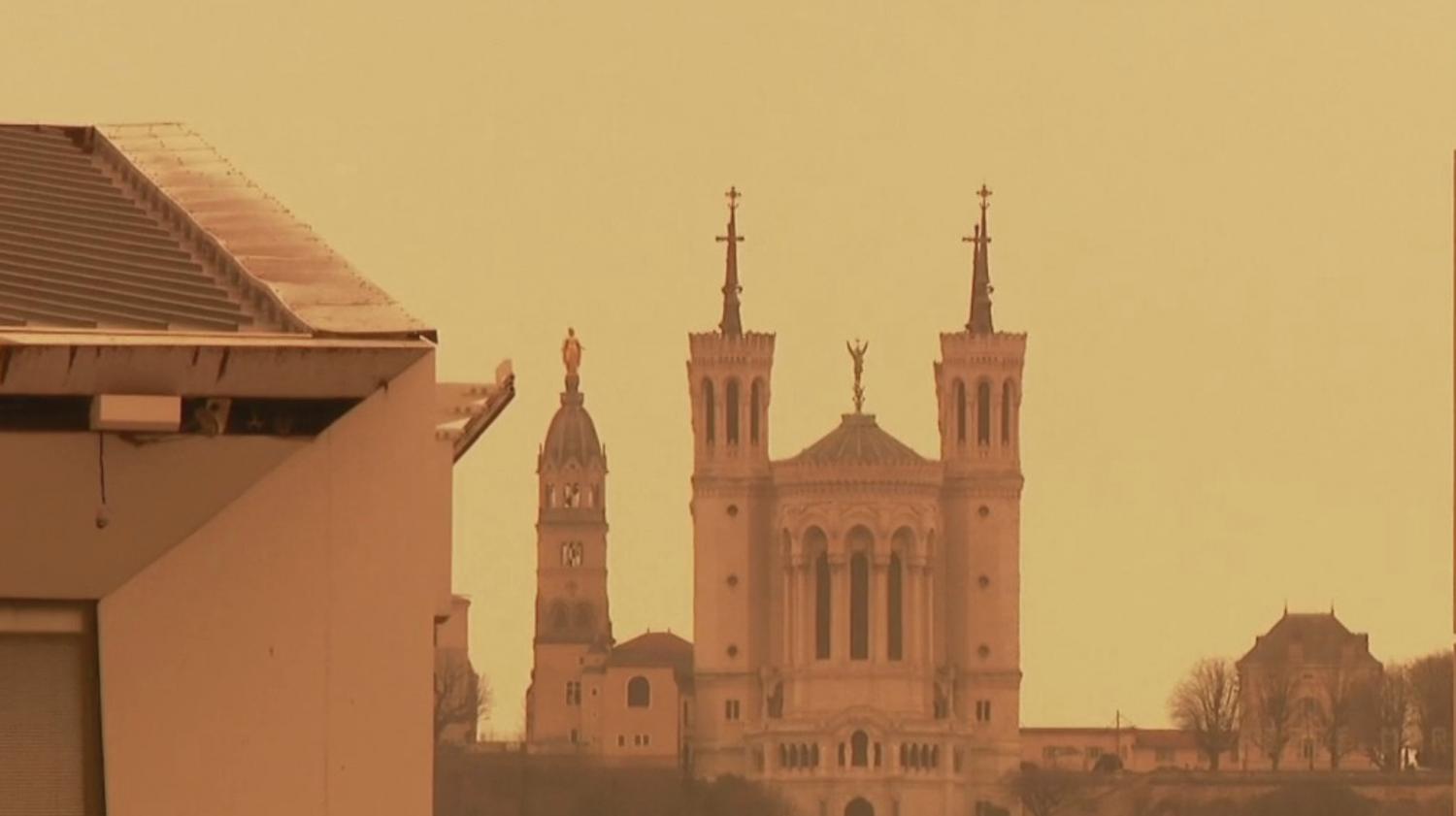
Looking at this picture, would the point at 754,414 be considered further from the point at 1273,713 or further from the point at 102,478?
the point at 102,478

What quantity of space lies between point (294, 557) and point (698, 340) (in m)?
156

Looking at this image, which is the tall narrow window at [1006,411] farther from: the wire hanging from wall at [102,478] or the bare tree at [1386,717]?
the wire hanging from wall at [102,478]

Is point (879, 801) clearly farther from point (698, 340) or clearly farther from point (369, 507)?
point (369, 507)

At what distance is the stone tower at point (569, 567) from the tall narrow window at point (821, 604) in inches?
327

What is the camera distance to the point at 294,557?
7898 mm

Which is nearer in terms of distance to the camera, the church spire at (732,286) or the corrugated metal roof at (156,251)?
the corrugated metal roof at (156,251)

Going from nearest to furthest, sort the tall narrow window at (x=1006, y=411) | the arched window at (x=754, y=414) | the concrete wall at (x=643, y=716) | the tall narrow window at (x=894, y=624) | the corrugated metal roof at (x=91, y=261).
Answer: the corrugated metal roof at (x=91, y=261)
the tall narrow window at (x=894, y=624)
the concrete wall at (x=643, y=716)
the tall narrow window at (x=1006, y=411)
the arched window at (x=754, y=414)

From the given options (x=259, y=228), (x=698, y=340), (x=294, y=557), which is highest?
(x=698, y=340)

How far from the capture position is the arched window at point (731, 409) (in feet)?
534

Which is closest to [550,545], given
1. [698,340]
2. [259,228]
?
[698,340]

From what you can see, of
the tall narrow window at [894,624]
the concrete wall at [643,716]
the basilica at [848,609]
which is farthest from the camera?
the concrete wall at [643,716]

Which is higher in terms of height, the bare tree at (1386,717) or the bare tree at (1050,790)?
the bare tree at (1386,717)

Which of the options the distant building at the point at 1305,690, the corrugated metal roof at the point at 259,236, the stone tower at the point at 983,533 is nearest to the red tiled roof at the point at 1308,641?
the distant building at the point at 1305,690

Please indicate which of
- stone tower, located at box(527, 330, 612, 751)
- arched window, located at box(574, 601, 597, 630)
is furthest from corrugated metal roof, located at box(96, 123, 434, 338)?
arched window, located at box(574, 601, 597, 630)
